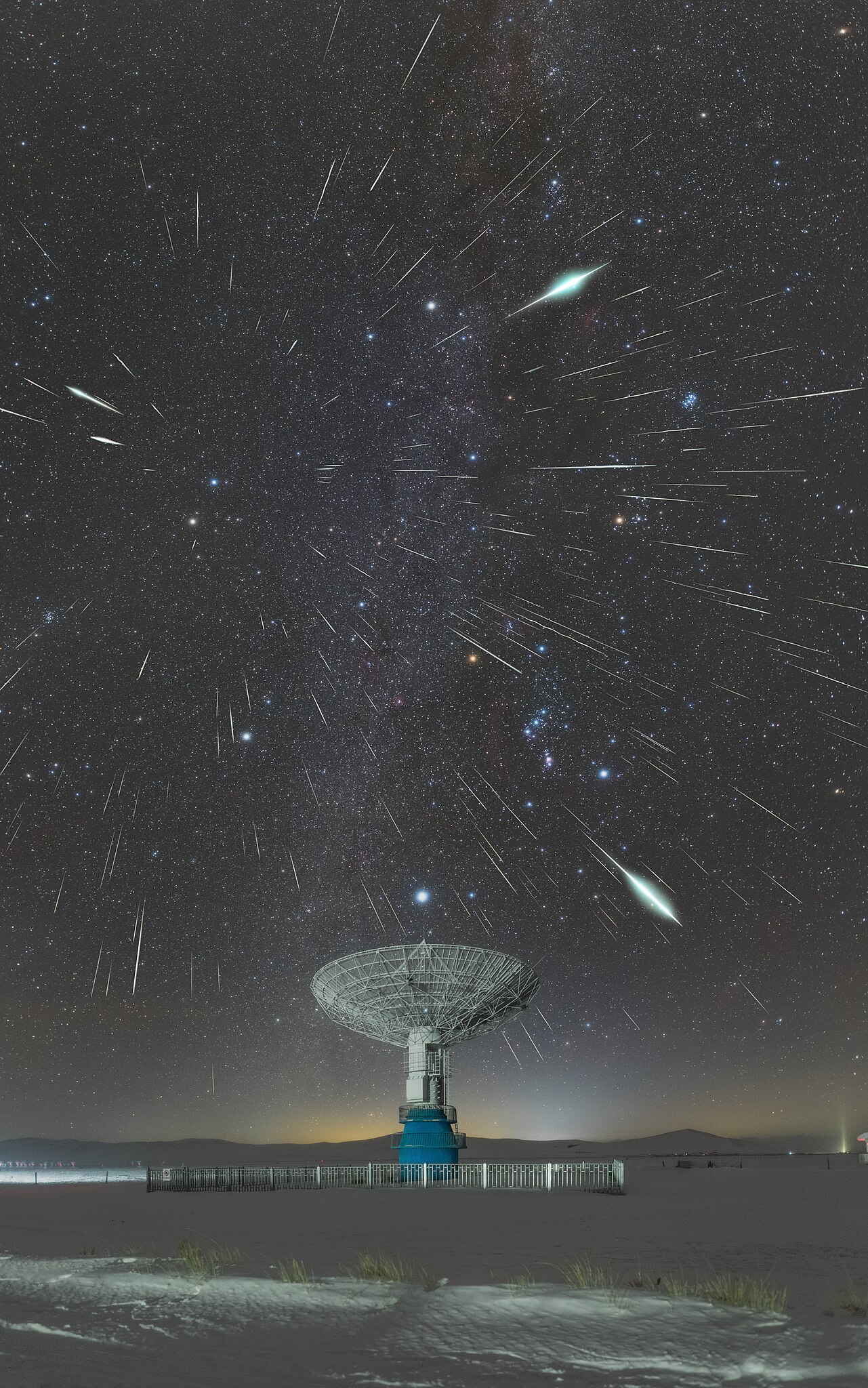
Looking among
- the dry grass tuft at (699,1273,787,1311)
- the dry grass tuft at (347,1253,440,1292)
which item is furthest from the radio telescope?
the dry grass tuft at (699,1273,787,1311)

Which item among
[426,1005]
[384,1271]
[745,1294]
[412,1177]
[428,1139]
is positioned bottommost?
[412,1177]

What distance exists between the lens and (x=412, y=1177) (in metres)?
30.8

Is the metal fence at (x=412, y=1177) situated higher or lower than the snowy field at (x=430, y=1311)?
lower

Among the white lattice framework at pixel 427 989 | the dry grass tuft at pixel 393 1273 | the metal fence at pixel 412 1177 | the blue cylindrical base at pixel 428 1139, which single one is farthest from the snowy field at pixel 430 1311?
the blue cylindrical base at pixel 428 1139

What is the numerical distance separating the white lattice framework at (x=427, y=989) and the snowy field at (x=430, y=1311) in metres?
18.1

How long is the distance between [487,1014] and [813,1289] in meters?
27.7

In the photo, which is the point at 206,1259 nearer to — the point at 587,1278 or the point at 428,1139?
the point at 587,1278

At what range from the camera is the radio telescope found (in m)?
34.7

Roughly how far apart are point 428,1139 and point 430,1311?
30.0 m

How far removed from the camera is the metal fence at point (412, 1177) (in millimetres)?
26406

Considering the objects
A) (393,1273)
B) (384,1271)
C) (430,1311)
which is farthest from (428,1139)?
(430,1311)

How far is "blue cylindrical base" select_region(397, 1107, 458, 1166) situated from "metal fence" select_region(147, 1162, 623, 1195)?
403 centimetres

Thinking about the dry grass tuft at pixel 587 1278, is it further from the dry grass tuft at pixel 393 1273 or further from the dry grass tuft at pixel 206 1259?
the dry grass tuft at pixel 206 1259

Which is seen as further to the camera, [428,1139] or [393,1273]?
[428,1139]
